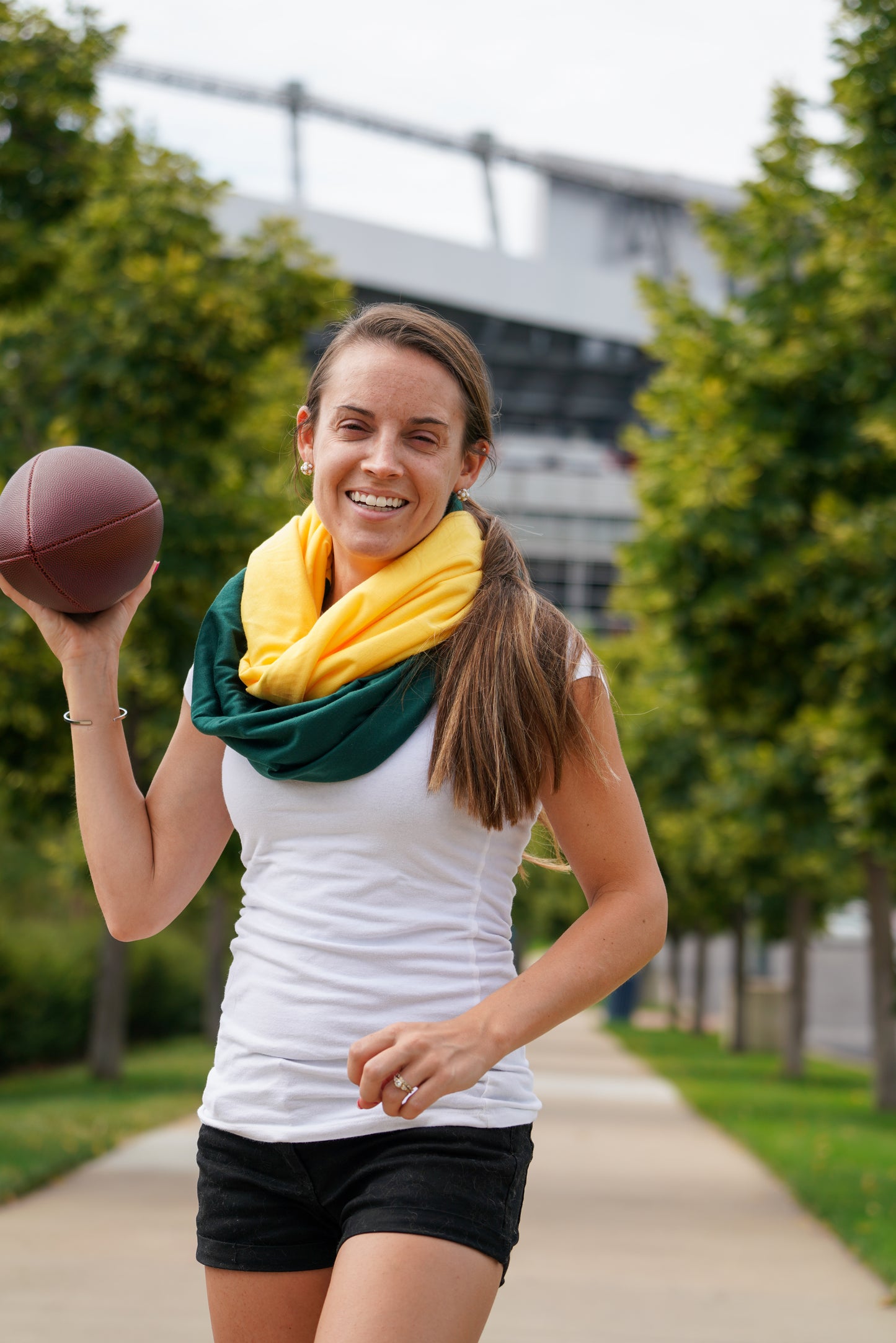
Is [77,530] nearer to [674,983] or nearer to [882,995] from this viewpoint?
[882,995]

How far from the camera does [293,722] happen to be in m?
2.29

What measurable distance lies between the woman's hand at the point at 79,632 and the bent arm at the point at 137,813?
0.05 feet

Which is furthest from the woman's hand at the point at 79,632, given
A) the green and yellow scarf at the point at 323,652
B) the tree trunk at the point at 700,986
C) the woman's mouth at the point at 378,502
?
the tree trunk at the point at 700,986

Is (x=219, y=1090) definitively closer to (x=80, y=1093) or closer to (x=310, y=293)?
(x=310, y=293)

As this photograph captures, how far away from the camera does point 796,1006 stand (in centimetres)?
2267

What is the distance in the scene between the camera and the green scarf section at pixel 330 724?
2.29 metres

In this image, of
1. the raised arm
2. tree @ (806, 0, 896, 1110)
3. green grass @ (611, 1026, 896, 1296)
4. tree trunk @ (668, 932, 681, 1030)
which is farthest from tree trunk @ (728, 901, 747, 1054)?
the raised arm

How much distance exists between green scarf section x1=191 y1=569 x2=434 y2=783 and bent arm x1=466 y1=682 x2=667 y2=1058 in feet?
0.74

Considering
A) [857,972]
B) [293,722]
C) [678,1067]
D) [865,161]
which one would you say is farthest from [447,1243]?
[857,972]

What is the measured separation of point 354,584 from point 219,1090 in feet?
2.50

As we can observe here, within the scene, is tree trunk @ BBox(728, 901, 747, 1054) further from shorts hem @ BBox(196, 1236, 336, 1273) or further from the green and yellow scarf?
shorts hem @ BBox(196, 1236, 336, 1273)

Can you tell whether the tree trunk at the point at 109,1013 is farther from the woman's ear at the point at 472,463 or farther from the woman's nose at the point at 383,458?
the woman's nose at the point at 383,458

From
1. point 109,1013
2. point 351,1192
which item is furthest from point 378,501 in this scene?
point 109,1013

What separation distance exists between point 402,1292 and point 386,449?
112 centimetres
